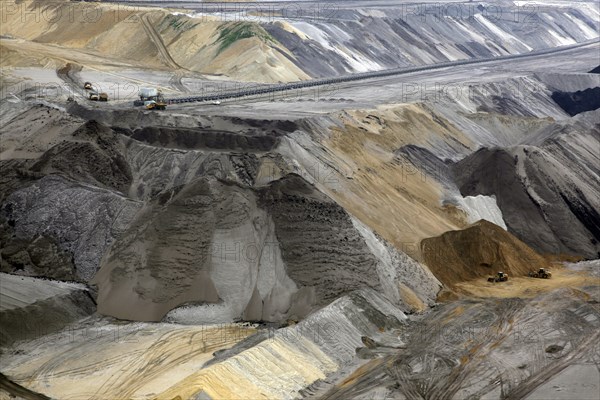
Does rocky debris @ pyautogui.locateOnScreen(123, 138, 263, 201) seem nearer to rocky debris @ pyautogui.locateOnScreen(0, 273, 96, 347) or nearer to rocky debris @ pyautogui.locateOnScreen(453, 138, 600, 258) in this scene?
rocky debris @ pyautogui.locateOnScreen(0, 273, 96, 347)

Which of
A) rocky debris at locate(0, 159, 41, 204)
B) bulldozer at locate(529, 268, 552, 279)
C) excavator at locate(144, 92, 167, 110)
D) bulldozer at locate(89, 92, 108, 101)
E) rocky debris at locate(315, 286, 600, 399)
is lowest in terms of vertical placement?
bulldozer at locate(529, 268, 552, 279)

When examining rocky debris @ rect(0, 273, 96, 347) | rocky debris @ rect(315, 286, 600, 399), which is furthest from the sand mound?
rocky debris @ rect(0, 273, 96, 347)

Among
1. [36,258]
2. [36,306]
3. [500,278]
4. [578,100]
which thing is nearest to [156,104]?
[36,258]

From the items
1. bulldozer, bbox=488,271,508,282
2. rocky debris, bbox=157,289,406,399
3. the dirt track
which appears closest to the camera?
rocky debris, bbox=157,289,406,399

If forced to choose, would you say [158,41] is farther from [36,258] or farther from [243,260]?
[243,260]

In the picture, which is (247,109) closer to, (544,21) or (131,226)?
(131,226)

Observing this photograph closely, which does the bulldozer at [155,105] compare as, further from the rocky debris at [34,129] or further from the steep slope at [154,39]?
the steep slope at [154,39]

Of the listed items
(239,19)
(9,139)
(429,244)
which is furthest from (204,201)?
(239,19)
